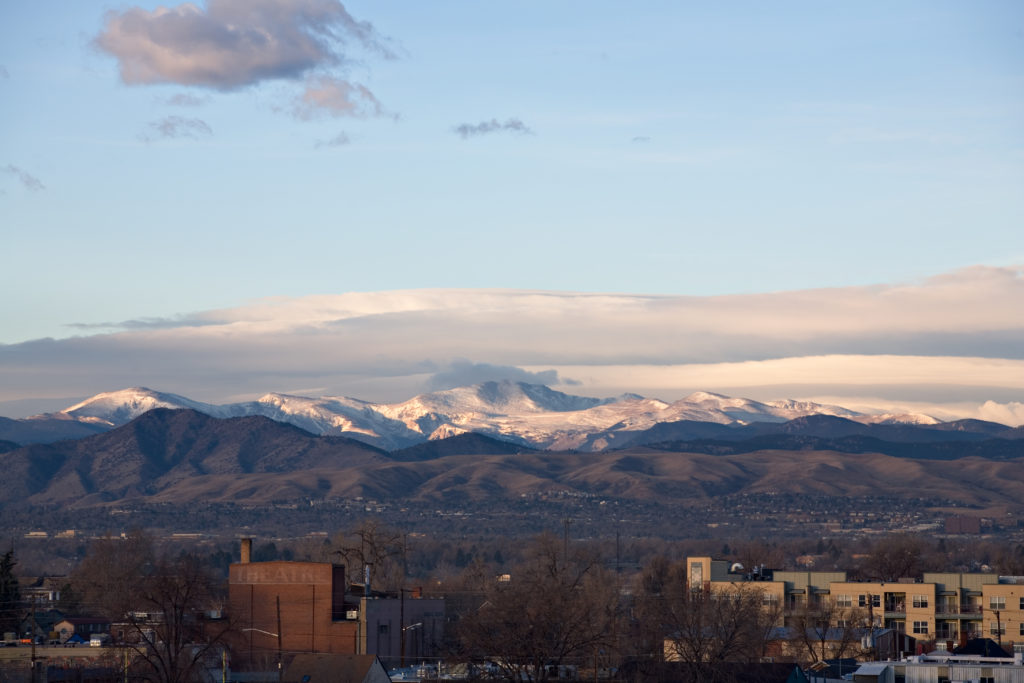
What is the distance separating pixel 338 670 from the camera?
88.1 metres

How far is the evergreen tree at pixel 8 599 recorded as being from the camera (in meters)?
126

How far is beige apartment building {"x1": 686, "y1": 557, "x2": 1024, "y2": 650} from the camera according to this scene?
136 meters

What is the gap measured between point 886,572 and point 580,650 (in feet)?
296

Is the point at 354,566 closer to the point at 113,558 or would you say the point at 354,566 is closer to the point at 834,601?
the point at 113,558

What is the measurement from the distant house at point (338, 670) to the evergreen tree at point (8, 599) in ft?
141

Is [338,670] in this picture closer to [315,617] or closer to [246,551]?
[315,617]

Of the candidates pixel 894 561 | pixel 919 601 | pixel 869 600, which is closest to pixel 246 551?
pixel 869 600

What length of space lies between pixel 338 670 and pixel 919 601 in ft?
221

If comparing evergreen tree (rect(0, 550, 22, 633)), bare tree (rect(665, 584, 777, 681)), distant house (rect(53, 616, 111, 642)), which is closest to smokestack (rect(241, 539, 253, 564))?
distant house (rect(53, 616, 111, 642))

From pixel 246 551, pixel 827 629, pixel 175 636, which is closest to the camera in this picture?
pixel 175 636

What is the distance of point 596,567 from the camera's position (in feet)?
591

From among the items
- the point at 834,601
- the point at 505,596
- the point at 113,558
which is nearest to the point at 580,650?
the point at 505,596

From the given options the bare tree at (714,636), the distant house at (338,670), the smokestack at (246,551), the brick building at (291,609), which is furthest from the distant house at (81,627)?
the bare tree at (714,636)

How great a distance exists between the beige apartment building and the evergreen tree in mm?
58177
